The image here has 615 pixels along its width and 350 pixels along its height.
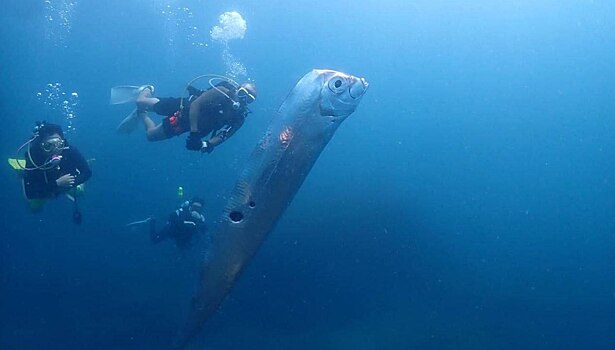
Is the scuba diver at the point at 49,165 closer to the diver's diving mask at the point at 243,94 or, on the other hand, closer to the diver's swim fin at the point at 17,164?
the diver's swim fin at the point at 17,164

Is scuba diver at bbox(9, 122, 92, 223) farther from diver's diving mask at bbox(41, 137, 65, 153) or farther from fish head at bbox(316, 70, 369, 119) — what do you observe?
fish head at bbox(316, 70, 369, 119)

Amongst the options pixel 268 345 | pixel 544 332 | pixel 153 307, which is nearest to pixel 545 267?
pixel 544 332

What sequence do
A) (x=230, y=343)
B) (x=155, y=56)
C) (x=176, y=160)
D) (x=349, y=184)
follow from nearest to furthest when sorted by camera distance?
(x=230, y=343)
(x=349, y=184)
(x=176, y=160)
(x=155, y=56)

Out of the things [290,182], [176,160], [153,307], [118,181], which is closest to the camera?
[290,182]

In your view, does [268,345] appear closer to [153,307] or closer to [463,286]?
[153,307]

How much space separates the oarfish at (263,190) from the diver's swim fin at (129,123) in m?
6.09

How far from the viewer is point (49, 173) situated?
7.63 metres

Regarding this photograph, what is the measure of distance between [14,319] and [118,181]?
700 inches

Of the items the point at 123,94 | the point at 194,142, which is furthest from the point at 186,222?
the point at 194,142

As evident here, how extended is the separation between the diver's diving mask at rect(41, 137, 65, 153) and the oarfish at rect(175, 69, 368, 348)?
527cm

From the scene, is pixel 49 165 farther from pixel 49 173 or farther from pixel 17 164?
pixel 17 164

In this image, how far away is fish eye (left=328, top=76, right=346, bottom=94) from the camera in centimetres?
364

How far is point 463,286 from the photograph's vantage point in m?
20.1

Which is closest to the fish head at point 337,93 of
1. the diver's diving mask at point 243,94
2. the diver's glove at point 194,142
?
the diver's diving mask at point 243,94
